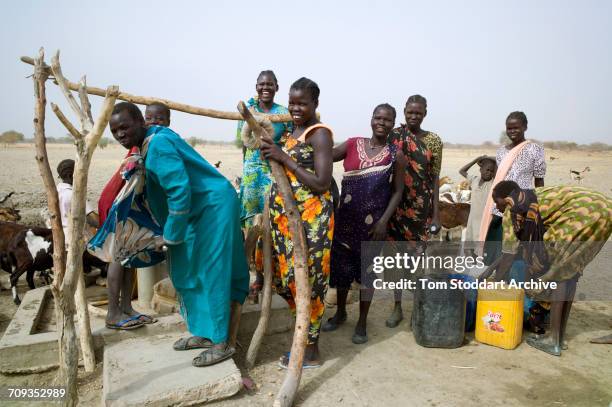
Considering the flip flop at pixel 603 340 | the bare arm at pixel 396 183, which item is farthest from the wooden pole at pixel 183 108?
the flip flop at pixel 603 340

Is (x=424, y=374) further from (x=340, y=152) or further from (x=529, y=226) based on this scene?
(x=340, y=152)

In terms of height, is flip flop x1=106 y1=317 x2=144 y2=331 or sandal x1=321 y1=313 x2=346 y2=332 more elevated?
flip flop x1=106 y1=317 x2=144 y2=331

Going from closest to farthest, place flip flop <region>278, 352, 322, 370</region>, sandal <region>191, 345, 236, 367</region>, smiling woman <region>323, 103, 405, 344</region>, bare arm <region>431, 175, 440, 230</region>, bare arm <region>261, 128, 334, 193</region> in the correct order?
bare arm <region>261, 128, 334, 193</region>, sandal <region>191, 345, 236, 367</region>, flip flop <region>278, 352, 322, 370</region>, smiling woman <region>323, 103, 405, 344</region>, bare arm <region>431, 175, 440, 230</region>

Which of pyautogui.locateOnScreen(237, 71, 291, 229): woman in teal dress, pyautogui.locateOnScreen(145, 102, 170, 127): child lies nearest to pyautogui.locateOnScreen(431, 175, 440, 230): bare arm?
pyautogui.locateOnScreen(237, 71, 291, 229): woman in teal dress

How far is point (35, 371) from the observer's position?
11.7 feet

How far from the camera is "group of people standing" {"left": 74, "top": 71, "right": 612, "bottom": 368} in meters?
2.97

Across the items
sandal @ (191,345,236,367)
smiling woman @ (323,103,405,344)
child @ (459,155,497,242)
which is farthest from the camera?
child @ (459,155,497,242)

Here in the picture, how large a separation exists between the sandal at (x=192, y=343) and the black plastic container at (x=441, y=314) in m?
1.84

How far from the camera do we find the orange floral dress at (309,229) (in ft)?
10.2

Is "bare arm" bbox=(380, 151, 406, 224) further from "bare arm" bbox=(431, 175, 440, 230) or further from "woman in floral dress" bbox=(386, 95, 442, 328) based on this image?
"bare arm" bbox=(431, 175, 440, 230)

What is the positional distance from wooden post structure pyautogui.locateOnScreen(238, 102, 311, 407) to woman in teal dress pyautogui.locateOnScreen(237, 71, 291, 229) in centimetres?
154

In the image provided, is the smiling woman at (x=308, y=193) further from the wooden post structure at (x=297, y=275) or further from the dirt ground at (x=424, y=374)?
the dirt ground at (x=424, y=374)

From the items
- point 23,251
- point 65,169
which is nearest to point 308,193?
point 65,169

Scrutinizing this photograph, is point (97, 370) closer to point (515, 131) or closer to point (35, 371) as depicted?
point (35, 371)
